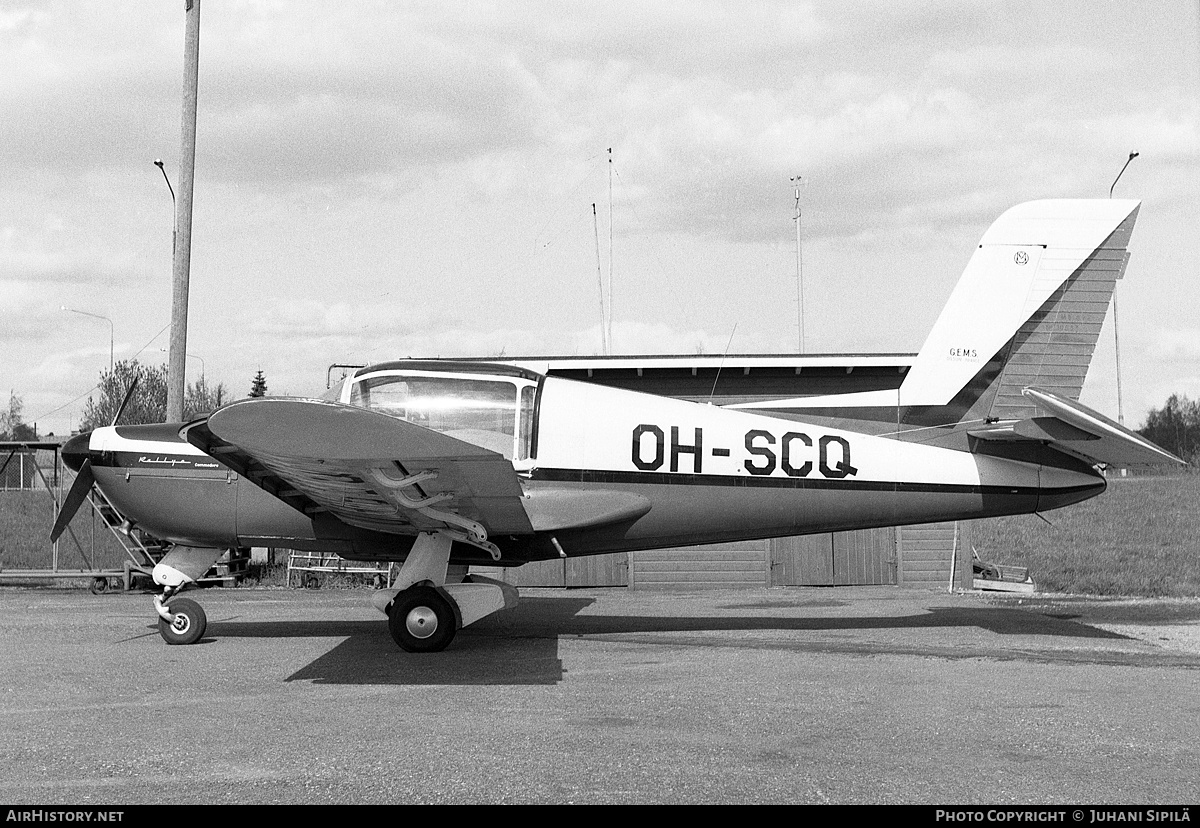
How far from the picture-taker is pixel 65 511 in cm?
1080

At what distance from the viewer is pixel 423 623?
9109 millimetres

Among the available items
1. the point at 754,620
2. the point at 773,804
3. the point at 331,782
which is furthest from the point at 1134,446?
the point at 331,782

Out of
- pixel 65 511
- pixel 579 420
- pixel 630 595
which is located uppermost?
pixel 579 420

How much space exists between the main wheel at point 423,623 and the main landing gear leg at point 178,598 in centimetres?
200

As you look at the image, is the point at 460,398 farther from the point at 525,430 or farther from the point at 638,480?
the point at 638,480

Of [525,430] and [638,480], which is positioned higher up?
[525,430]

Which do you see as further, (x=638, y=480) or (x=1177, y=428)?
(x=1177, y=428)

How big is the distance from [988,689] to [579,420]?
4.11 metres

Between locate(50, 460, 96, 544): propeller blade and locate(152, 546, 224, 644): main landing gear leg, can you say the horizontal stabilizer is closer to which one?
locate(152, 546, 224, 644): main landing gear leg

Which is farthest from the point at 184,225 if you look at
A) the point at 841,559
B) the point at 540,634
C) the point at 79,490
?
the point at 841,559

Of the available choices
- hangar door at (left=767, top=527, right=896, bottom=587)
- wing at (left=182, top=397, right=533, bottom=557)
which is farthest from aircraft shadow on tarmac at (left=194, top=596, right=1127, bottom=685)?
hangar door at (left=767, top=527, right=896, bottom=587)

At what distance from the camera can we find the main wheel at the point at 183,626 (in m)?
9.74

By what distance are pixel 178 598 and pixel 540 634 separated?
338 cm

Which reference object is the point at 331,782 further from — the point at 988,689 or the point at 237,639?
the point at 237,639
